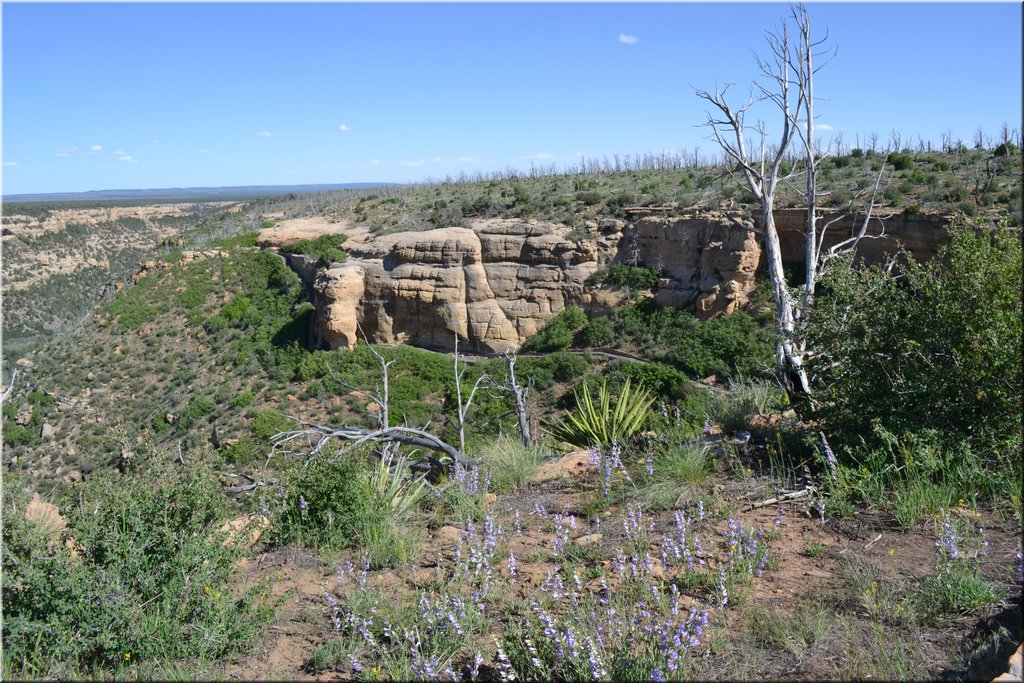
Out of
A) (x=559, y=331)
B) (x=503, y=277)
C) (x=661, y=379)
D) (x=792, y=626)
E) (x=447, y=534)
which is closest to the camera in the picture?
(x=792, y=626)

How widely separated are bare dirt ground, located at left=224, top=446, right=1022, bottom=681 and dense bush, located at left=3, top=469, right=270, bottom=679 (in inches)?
10.4

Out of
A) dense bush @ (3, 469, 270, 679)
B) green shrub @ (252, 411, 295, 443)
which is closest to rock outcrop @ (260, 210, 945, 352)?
green shrub @ (252, 411, 295, 443)

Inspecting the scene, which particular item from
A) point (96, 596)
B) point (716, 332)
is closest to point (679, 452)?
point (96, 596)

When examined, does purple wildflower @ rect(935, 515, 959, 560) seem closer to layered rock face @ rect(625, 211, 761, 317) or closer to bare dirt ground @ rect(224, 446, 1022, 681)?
bare dirt ground @ rect(224, 446, 1022, 681)

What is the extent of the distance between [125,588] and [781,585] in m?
3.34

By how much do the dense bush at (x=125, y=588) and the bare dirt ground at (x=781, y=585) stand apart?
0.86 ft

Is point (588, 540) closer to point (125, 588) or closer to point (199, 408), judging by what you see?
point (125, 588)

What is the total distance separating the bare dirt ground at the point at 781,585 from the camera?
2.83 m

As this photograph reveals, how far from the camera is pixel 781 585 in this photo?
350 cm

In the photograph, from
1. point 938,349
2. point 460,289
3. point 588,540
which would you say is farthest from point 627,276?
point 588,540

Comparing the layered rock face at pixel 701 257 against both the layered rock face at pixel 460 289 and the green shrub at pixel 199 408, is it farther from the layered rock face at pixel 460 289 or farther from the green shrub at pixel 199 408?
the green shrub at pixel 199 408

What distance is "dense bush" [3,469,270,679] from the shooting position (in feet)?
10.2

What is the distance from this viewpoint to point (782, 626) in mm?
3020

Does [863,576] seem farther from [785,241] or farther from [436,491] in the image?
[785,241]
